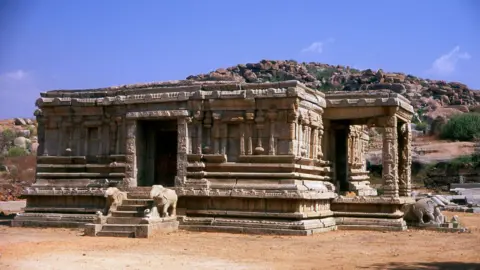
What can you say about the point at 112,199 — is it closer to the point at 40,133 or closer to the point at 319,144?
the point at 40,133

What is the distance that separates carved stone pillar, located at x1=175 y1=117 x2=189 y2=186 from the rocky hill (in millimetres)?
61648

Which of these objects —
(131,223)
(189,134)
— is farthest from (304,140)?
(131,223)

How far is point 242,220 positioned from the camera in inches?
709

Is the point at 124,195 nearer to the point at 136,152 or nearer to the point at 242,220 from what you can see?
the point at 136,152

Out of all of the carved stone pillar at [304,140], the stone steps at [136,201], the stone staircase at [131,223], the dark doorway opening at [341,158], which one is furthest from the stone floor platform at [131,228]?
the dark doorway opening at [341,158]

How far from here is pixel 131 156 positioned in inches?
783

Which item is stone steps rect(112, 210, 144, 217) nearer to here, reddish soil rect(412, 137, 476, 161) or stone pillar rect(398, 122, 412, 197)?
stone pillar rect(398, 122, 412, 197)

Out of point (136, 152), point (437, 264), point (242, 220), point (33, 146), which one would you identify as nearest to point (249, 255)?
point (437, 264)

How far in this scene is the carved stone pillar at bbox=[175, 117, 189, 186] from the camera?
1912 cm

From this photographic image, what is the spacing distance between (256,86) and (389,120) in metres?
4.80

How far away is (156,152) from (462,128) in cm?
4940

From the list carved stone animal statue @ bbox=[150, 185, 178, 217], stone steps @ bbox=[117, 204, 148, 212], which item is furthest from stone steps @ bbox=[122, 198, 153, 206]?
carved stone animal statue @ bbox=[150, 185, 178, 217]

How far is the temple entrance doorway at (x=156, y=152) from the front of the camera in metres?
20.5

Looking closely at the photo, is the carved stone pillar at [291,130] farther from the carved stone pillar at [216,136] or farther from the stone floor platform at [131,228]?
the stone floor platform at [131,228]
